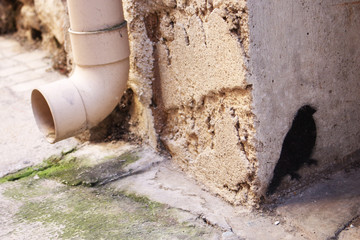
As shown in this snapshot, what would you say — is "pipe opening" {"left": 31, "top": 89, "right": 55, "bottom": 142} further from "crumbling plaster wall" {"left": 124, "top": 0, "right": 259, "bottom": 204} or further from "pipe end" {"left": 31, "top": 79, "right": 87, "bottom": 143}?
"crumbling plaster wall" {"left": 124, "top": 0, "right": 259, "bottom": 204}

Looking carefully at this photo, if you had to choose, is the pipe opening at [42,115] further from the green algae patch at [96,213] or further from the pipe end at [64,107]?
the green algae patch at [96,213]

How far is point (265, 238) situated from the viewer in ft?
6.46

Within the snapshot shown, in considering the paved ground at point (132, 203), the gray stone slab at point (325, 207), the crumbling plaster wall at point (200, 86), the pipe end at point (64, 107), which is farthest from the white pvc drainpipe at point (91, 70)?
the gray stone slab at point (325, 207)

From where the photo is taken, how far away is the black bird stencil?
7.07 ft

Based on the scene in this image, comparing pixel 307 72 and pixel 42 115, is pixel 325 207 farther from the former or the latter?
pixel 42 115

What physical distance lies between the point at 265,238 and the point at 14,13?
12.7 feet

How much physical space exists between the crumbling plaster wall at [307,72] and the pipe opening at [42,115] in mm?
1110

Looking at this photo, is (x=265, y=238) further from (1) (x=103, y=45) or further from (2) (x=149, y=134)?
(1) (x=103, y=45)

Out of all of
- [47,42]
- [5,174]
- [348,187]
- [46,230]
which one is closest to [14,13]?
[47,42]

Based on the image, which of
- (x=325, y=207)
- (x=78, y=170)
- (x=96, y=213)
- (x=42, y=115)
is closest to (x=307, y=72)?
(x=325, y=207)

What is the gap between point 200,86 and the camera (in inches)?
87.4

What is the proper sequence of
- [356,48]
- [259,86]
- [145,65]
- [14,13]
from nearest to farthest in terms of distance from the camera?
[259,86] < [356,48] < [145,65] < [14,13]

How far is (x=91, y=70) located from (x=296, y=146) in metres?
1.02

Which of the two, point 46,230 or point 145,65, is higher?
point 145,65
